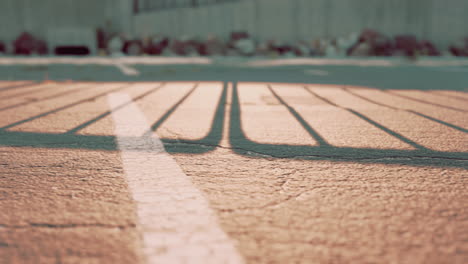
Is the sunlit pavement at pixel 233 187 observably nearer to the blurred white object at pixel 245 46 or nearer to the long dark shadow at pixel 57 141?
the long dark shadow at pixel 57 141

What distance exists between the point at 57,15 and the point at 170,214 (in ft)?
60.2

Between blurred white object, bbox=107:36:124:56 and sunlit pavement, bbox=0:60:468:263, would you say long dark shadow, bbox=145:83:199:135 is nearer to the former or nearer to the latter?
sunlit pavement, bbox=0:60:468:263

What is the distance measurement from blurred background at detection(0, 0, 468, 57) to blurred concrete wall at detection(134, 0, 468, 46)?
1.1 inches

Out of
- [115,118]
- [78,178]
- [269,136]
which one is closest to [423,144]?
[269,136]

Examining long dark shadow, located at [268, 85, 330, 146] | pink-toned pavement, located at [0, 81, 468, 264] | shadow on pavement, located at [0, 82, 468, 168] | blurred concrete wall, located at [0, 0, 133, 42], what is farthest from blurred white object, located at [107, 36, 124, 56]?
shadow on pavement, located at [0, 82, 468, 168]

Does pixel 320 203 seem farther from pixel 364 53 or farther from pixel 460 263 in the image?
pixel 364 53

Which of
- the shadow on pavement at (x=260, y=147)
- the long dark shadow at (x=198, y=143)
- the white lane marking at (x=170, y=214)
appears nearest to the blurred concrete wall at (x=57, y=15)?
the shadow on pavement at (x=260, y=147)

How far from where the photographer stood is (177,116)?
289 cm

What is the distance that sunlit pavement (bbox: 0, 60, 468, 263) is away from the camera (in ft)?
3.18

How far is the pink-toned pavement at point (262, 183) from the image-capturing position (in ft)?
3.20

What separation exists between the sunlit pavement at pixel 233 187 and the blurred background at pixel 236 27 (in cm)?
1018

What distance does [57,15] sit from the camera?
17438mm

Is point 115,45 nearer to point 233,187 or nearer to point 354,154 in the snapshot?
point 354,154

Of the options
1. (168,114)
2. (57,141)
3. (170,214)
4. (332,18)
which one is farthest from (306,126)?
(332,18)
